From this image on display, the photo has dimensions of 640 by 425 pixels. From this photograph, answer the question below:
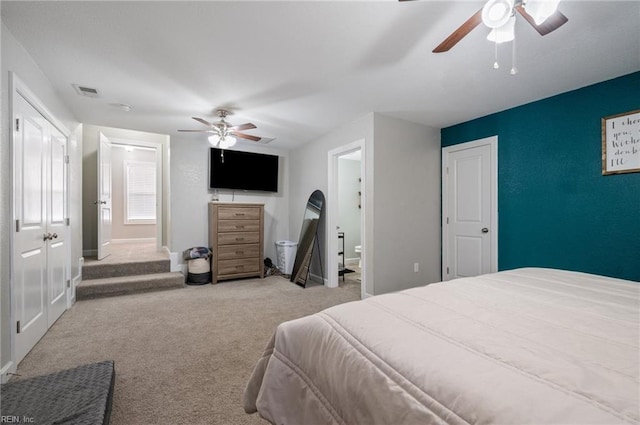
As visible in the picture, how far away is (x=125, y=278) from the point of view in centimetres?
394

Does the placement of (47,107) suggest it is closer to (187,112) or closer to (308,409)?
(187,112)

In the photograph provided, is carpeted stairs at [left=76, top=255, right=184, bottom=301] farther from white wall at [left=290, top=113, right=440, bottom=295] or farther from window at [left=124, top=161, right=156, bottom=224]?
window at [left=124, top=161, right=156, bottom=224]

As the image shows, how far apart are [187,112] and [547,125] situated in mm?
4300

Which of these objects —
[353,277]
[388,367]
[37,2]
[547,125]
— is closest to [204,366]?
[388,367]

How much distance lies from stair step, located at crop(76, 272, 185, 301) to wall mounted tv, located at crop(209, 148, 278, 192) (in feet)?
5.46

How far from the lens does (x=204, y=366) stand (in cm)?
198

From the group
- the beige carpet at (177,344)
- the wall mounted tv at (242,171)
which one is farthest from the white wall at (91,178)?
the beige carpet at (177,344)

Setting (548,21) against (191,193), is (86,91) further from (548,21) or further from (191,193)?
(548,21)

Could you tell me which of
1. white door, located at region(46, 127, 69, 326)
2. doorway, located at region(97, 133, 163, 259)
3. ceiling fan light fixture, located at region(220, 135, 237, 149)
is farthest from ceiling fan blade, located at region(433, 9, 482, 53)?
doorway, located at region(97, 133, 163, 259)

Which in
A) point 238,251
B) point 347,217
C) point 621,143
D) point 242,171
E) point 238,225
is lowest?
point 238,251

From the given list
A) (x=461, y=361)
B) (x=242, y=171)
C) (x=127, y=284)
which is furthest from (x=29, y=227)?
(x=461, y=361)

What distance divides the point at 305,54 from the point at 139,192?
6.20 metres

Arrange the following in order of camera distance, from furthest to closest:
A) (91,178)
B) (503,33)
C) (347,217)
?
(347,217), (91,178), (503,33)

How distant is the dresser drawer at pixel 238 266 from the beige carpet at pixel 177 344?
1.66 feet
